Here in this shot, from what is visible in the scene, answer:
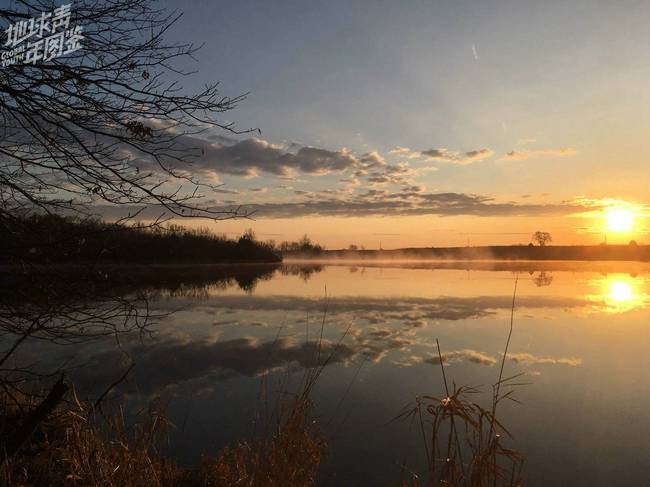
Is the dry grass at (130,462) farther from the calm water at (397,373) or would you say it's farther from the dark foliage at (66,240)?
the dark foliage at (66,240)

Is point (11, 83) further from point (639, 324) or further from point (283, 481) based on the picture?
point (639, 324)

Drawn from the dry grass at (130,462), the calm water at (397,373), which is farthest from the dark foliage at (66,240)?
the calm water at (397,373)

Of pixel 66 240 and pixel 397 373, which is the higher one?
pixel 66 240

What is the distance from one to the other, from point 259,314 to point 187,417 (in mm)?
8188

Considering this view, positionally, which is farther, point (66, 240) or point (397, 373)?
point (397, 373)

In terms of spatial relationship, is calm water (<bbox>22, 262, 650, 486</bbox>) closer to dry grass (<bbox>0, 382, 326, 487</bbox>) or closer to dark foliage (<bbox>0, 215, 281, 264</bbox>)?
dry grass (<bbox>0, 382, 326, 487</bbox>)

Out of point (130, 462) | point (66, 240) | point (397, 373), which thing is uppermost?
point (66, 240)

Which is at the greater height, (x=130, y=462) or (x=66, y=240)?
(x=66, y=240)

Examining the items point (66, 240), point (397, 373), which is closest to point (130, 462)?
point (66, 240)

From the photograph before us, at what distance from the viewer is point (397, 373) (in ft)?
25.3

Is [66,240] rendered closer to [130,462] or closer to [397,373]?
[130,462]

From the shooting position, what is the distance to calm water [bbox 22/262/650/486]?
4961 millimetres

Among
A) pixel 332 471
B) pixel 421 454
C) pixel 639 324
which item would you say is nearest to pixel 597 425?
pixel 421 454

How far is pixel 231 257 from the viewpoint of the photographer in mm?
66875
